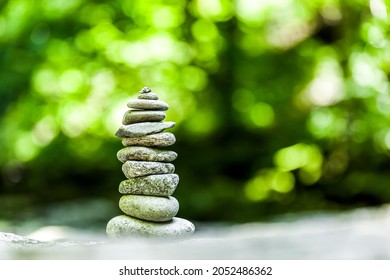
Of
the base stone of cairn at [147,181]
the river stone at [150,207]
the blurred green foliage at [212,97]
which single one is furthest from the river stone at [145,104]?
the blurred green foliage at [212,97]

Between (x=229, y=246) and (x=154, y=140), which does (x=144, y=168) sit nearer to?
(x=154, y=140)

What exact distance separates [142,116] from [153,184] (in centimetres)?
23

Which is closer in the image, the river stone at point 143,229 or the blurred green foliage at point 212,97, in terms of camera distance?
the river stone at point 143,229

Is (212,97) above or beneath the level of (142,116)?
above

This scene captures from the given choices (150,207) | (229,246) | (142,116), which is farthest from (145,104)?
(229,246)

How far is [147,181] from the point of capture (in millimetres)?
1780

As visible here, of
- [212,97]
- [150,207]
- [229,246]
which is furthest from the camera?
[212,97]

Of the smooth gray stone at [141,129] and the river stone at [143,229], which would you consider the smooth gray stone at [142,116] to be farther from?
the river stone at [143,229]

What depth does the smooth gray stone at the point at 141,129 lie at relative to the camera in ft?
5.86

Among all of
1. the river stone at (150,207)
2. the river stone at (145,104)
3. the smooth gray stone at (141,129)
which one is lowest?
the river stone at (150,207)

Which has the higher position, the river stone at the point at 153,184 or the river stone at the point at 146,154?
the river stone at the point at 146,154

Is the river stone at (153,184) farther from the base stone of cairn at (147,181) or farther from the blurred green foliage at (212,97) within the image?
the blurred green foliage at (212,97)

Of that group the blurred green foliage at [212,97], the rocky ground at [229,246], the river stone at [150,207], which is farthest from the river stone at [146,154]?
the blurred green foliage at [212,97]

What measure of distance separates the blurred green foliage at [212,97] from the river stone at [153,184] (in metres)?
1.21
